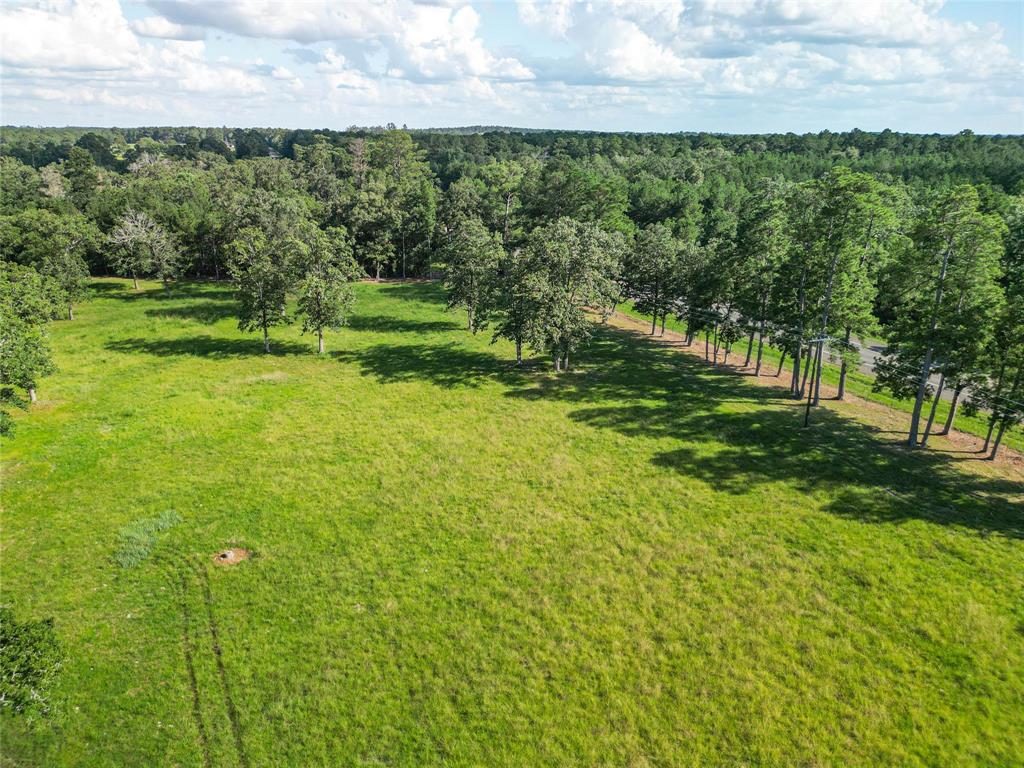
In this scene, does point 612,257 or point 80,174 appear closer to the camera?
point 612,257

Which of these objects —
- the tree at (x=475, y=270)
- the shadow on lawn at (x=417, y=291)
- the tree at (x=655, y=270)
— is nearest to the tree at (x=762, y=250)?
the tree at (x=655, y=270)

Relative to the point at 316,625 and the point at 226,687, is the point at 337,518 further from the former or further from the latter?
the point at 226,687

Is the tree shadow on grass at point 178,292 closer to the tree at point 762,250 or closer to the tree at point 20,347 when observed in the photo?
the tree at point 20,347

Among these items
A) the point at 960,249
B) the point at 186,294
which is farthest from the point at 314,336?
the point at 960,249

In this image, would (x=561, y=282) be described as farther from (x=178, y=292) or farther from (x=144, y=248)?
(x=178, y=292)

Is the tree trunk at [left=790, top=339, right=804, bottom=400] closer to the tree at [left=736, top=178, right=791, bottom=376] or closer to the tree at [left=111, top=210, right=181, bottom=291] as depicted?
the tree at [left=736, top=178, right=791, bottom=376]

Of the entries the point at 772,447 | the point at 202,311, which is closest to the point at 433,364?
the point at 772,447
